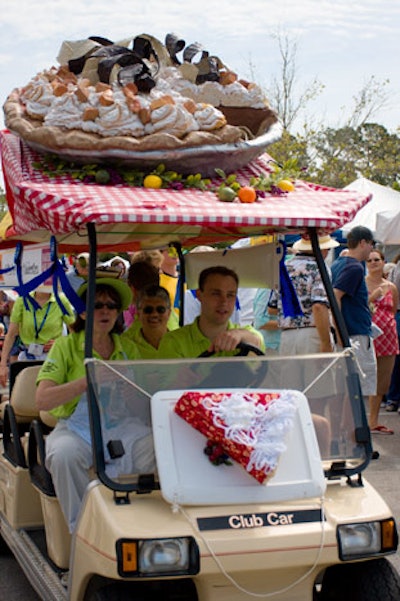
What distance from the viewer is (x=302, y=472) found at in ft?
11.7

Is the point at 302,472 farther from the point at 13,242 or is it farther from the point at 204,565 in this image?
the point at 13,242

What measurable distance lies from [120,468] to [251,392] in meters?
0.61

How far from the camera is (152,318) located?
5.31 meters

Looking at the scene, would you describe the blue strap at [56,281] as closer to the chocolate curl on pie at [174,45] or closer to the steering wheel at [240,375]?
the steering wheel at [240,375]

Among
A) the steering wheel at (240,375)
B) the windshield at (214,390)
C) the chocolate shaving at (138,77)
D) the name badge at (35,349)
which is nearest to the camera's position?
the windshield at (214,390)

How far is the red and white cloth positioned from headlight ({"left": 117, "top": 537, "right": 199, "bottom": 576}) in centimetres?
40

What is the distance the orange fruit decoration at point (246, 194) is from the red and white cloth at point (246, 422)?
Answer: 2.94ft

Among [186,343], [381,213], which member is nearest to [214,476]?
[186,343]

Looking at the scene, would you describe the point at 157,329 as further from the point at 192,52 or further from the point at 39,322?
the point at 39,322

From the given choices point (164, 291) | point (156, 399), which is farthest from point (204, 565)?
point (164, 291)

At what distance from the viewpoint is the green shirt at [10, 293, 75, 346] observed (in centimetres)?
816

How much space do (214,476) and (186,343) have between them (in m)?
1.28

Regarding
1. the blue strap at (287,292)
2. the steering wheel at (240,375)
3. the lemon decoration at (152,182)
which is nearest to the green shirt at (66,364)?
the steering wheel at (240,375)

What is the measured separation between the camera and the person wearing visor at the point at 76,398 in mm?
3911
